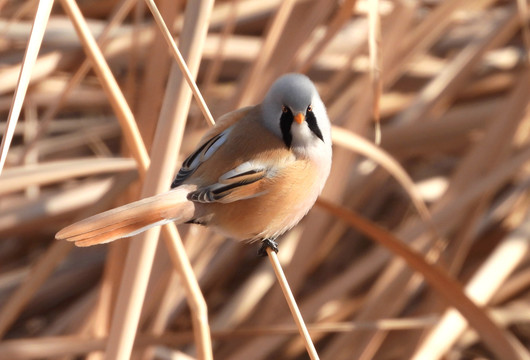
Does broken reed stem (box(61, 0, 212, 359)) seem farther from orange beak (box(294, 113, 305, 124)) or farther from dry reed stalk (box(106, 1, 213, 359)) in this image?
orange beak (box(294, 113, 305, 124))

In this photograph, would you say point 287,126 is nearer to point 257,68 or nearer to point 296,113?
point 296,113

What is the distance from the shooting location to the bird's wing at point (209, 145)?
1.23 meters

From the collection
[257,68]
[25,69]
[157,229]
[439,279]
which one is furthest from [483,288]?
[25,69]

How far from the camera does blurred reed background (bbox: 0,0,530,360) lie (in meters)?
1.63

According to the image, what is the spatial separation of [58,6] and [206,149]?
4.84 feet

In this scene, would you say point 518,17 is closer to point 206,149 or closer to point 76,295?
point 206,149

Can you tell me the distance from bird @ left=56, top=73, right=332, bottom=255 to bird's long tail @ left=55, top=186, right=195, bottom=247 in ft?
0.18

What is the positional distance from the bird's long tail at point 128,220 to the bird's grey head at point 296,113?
19 centimetres

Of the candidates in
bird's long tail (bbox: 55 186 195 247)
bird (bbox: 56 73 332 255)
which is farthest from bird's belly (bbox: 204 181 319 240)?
bird's long tail (bbox: 55 186 195 247)

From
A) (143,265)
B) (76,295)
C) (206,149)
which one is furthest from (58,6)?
(143,265)

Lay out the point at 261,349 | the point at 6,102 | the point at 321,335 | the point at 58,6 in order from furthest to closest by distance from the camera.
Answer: the point at 58,6, the point at 321,335, the point at 6,102, the point at 261,349

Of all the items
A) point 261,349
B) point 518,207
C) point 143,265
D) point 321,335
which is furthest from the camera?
point 518,207

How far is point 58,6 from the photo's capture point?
250 centimetres

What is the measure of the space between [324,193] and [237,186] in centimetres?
79
